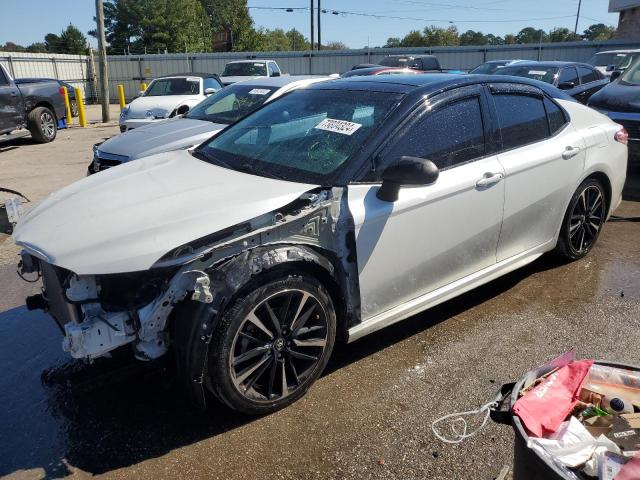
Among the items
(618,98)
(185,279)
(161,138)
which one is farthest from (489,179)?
(618,98)

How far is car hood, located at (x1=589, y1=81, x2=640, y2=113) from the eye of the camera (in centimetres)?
754

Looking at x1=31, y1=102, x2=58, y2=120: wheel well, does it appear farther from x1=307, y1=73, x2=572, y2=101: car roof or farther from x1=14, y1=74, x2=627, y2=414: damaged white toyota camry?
x1=307, y1=73, x2=572, y2=101: car roof

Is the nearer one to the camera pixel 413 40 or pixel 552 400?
pixel 552 400

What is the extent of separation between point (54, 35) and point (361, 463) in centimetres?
8630

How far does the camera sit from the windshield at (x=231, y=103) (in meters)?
7.61

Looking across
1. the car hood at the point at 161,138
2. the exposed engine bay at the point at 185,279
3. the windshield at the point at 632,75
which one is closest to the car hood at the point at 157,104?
the car hood at the point at 161,138

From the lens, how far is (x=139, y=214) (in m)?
2.71

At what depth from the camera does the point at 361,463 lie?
2.49m

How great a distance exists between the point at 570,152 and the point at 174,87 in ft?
32.7

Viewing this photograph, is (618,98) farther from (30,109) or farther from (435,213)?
(30,109)

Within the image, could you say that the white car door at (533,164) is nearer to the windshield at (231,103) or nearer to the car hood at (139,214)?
the car hood at (139,214)

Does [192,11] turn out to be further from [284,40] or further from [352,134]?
[352,134]

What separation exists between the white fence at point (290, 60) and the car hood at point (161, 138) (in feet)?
67.5

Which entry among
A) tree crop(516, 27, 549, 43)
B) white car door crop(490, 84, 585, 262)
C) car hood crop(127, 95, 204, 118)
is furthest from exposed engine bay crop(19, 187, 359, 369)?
tree crop(516, 27, 549, 43)
